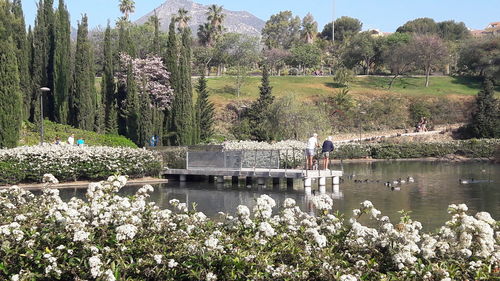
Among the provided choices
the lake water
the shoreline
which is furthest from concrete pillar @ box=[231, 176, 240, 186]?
the shoreline

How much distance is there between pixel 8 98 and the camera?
30016mm

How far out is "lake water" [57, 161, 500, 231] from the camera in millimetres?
19266

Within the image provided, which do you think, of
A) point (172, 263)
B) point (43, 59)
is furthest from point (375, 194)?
point (43, 59)

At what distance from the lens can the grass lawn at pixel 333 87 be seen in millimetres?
70375

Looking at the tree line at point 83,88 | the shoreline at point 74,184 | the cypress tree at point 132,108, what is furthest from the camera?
the cypress tree at point 132,108

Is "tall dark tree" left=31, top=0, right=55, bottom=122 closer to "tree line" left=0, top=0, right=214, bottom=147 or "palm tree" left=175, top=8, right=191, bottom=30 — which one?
"tree line" left=0, top=0, right=214, bottom=147

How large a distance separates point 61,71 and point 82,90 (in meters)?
1.76

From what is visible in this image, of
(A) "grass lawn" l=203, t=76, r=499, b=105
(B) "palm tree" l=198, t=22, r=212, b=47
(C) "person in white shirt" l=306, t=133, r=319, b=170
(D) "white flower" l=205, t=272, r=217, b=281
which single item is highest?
(B) "palm tree" l=198, t=22, r=212, b=47

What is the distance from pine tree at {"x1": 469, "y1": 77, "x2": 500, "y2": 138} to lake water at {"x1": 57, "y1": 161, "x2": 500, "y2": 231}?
940 inches

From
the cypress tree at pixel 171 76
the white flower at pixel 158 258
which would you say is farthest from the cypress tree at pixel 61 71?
the white flower at pixel 158 258

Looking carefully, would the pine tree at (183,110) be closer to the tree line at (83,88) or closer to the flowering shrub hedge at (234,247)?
the tree line at (83,88)

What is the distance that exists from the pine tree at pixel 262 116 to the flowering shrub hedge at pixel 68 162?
18.7 meters

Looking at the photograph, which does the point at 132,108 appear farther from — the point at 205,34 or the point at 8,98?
the point at 205,34

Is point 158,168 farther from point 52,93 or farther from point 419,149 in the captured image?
point 419,149
